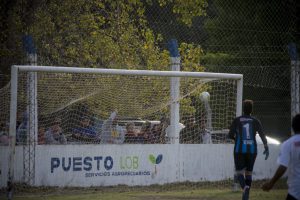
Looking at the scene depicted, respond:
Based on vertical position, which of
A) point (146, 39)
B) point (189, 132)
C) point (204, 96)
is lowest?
point (189, 132)

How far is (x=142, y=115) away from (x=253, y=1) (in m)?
11.0

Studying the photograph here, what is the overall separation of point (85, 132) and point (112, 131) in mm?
667

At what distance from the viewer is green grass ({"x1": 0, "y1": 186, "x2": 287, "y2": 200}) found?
1385cm

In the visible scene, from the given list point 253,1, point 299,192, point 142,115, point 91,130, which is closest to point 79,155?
point 91,130

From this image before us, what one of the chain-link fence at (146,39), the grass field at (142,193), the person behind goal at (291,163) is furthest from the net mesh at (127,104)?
the person behind goal at (291,163)

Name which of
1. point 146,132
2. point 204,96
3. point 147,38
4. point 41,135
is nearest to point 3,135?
point 41,135

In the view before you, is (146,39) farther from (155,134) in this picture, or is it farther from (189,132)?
(155,134)

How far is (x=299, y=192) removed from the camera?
832 cm

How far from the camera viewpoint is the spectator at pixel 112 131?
16.2 metres

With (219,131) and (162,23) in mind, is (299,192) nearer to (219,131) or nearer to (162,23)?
(219,131)

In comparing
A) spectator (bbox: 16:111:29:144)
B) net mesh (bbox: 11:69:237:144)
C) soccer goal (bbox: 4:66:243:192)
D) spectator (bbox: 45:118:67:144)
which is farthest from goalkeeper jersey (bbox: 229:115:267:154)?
spectator (bbox: 16:111:29:144)

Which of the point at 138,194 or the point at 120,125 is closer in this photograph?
the point at 138,194

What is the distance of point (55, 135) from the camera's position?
15930 mm

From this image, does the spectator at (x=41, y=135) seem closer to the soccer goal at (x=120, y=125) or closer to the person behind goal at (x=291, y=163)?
the soccer goal at (x=120, y=125)
